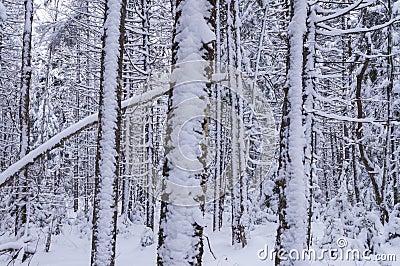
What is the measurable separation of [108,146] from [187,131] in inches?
134

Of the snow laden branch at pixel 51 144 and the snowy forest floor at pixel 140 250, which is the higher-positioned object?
the snow laden branch at pixel 51 144

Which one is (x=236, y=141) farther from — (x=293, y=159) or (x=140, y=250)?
(x=293, y=159)

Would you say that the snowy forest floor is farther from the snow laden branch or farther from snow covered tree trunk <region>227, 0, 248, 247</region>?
the snow laden branch

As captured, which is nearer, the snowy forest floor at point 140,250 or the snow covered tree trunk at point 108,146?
the snow covered tree trunk at point 108,146

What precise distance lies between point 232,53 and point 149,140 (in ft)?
16.9

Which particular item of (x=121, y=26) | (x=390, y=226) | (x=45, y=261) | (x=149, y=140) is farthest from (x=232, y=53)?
(x=45, y=261)

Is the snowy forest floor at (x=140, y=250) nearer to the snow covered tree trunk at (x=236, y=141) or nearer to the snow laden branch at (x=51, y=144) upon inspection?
the snow covered tree trunk at (x=236, y=141)

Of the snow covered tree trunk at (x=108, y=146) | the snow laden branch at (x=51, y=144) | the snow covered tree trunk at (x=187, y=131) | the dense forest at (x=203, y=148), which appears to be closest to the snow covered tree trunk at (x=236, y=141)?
the dense forest at (x=203, y=148)

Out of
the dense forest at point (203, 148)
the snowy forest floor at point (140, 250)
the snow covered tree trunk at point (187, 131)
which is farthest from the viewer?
the snowy forest floor at point (140, 250)

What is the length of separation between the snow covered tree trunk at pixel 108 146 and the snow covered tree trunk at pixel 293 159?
280cm

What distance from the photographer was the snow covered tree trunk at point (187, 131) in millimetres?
3211

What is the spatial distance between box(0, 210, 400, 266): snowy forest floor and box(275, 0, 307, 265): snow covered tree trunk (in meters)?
3.45

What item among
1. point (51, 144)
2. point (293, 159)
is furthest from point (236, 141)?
point (51, 144)

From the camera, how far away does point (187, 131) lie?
3279 millimetres
